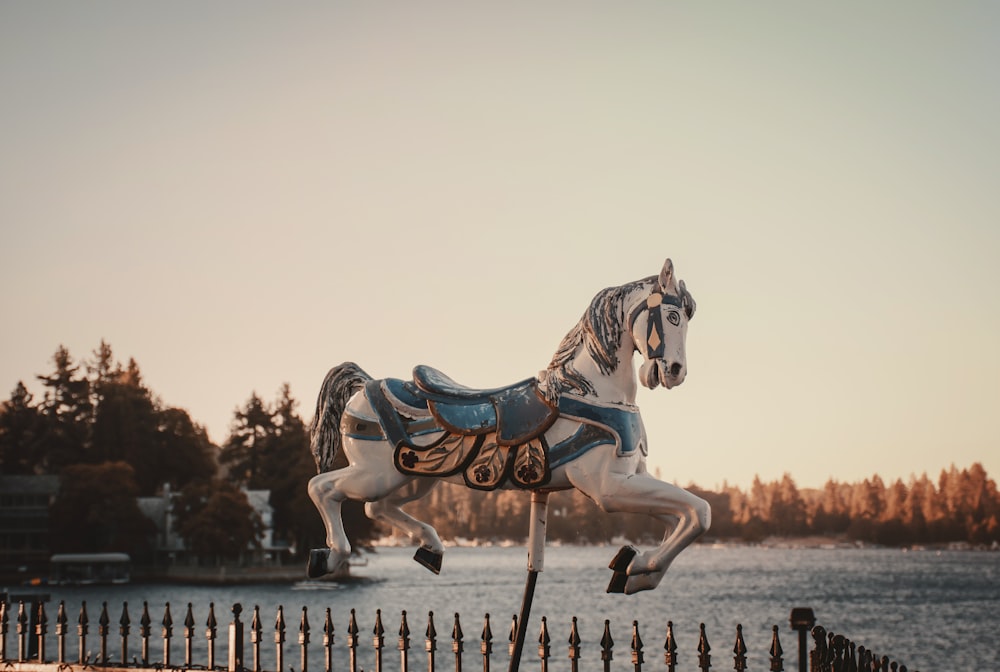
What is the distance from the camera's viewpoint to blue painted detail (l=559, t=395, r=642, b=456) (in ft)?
18.8

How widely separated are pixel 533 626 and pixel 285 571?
23439mm

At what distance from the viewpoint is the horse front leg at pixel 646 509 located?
18.2 ft

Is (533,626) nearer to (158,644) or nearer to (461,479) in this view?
(158,644)

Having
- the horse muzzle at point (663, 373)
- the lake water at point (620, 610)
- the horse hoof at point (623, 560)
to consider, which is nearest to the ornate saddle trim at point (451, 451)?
the horse hoof at point (623, 560)

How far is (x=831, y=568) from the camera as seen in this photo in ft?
400

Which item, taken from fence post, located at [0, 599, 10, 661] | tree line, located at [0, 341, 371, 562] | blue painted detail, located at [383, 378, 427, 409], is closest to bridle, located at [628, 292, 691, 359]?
blue painted detail, located at [383, 378, 427, 409]

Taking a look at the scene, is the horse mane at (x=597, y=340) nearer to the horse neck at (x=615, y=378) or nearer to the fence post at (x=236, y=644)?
the horse neck at (x=615, y=378)

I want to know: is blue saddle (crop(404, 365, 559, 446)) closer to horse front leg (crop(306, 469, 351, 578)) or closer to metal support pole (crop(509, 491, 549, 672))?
metal support pole (crop(509, 491, 549, 672))

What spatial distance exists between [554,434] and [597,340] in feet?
1.61

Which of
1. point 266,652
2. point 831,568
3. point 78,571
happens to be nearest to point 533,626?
point 266,652

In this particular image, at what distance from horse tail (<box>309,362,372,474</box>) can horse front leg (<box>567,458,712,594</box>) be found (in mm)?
1507

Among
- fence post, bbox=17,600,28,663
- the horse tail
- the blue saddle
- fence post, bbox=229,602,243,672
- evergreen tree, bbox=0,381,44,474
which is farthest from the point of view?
evergreen tree, bbox=0,381,44,474

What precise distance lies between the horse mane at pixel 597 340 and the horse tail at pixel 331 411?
4.01 ft

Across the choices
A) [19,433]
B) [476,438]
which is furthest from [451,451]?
[19,433]
